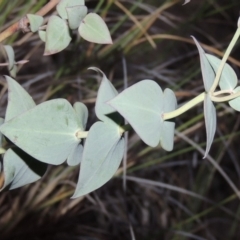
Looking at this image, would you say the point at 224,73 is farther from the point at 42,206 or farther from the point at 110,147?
the point at 42,206

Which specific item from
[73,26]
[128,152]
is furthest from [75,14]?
[128,152]

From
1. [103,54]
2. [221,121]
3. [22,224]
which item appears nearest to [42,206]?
[22,224]

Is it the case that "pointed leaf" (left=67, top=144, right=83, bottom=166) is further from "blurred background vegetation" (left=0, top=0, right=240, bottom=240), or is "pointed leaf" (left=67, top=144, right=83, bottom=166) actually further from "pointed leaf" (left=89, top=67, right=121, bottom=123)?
"blurred background vegetation" (left=0, top=0, right=240, bottom=240)

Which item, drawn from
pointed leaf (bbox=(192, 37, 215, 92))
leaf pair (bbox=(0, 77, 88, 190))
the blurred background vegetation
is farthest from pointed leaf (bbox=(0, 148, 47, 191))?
the blurred background vegetation

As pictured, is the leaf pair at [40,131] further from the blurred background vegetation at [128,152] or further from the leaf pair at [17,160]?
the blurred background vegetation at [128,152]

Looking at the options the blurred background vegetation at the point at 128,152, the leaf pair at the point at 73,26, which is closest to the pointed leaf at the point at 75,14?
the leaf pair at the point at 73,26
